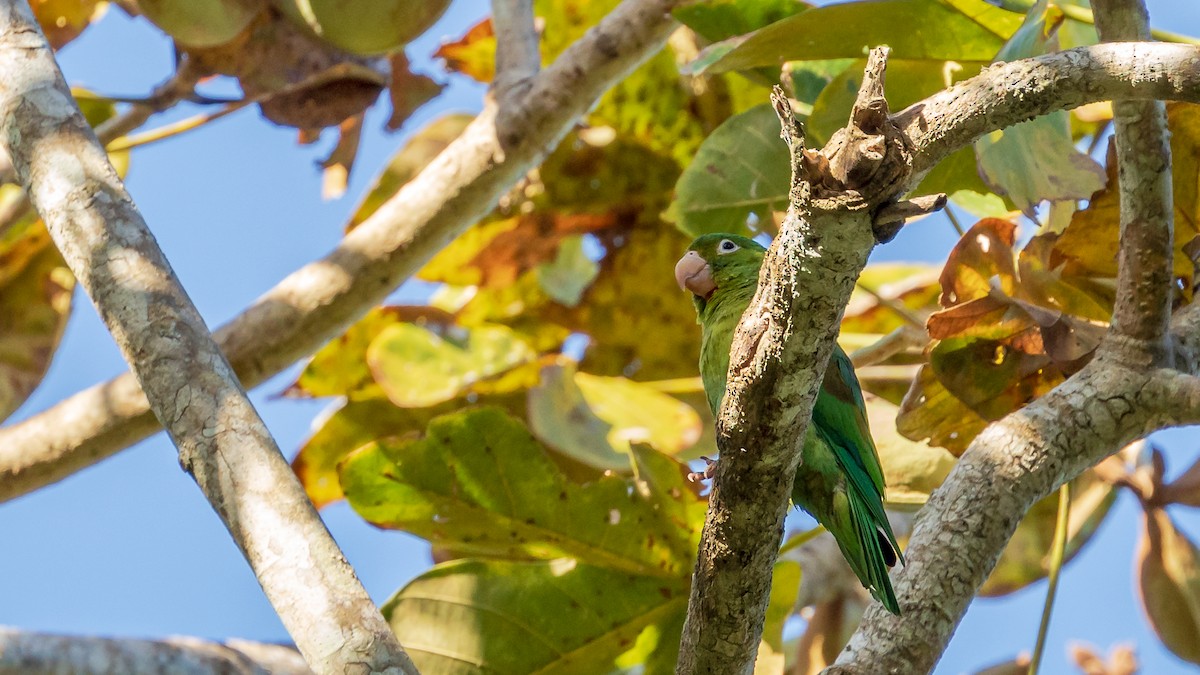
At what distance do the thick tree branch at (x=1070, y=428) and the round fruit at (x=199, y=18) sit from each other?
2441 mm

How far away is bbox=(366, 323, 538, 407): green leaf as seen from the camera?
451cm

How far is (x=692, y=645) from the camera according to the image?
1.96 metres

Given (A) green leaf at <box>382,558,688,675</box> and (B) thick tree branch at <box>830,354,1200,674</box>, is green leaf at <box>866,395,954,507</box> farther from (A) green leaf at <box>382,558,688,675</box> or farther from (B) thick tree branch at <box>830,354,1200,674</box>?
(B) thick tree branch at <box>830,354,1200,674</box>

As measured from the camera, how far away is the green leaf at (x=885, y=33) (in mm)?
2740

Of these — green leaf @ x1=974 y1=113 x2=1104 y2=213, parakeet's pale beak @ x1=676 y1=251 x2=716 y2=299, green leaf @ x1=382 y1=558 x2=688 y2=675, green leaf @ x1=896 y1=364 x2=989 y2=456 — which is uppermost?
parakeet's pale beak @ x1=676 y1=251 x2=716 y2=299

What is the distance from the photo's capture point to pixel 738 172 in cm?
339

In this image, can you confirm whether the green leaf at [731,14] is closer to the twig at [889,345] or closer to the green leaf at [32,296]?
the twig at [889,345]

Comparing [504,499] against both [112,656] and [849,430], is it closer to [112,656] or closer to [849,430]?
[849,430]

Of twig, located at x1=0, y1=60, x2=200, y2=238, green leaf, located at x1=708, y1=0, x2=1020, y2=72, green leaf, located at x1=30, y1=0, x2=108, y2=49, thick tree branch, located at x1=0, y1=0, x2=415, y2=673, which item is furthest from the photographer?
green leaf, located at x1=30, y1=0, x2=108, y2=49

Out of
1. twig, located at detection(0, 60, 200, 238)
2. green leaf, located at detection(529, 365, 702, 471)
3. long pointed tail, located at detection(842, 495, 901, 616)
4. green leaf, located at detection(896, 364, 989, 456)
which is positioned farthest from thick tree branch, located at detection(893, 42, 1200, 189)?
twig, located at detection(0, 60, 200, 238)

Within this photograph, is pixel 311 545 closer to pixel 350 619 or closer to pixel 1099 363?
pixel 350 619

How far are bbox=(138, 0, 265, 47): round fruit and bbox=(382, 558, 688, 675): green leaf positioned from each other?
69.6 inches

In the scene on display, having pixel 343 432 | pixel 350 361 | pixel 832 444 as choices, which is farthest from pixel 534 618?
pixel 350 361

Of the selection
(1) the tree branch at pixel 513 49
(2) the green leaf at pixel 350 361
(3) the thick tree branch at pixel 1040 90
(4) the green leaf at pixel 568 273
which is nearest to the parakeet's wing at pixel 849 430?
(3) the thick tree branch at pixel 1040 90
